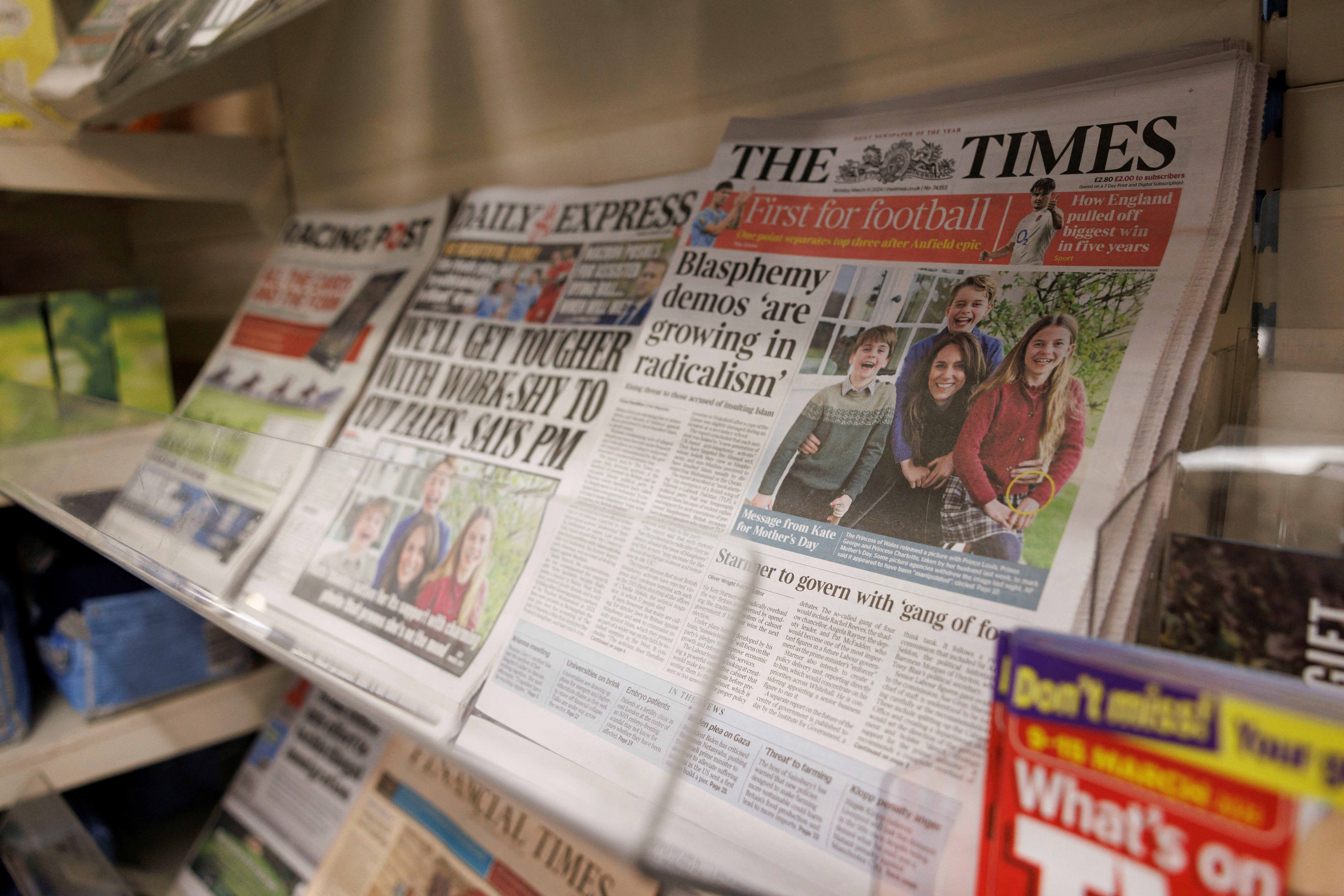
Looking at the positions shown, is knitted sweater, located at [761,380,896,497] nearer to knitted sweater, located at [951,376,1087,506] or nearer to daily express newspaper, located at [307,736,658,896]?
knitted sweater, located at [951,376,1087,506]

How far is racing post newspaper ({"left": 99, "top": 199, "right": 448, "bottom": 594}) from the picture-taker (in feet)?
2.01

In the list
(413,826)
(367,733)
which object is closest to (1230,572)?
(413,826)

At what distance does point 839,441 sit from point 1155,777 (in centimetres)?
30

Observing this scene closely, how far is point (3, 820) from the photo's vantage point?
92 centimetres

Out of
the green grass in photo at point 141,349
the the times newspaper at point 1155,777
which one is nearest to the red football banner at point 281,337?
the green grass in photo at point 141,349

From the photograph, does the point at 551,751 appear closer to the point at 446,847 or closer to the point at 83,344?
the point at 446,847

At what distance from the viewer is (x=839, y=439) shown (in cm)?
50

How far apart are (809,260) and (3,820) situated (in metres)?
1.21

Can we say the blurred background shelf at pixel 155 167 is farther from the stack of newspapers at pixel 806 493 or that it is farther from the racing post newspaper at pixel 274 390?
the stack of newspapers at pixel 806 493

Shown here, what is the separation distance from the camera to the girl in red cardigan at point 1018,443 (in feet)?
1.36

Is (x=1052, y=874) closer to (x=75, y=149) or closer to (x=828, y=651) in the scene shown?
(x=828, y=651)

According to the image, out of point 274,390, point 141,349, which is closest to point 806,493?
point 274,390

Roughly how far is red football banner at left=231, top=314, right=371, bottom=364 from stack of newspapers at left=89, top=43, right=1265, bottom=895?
276 mm

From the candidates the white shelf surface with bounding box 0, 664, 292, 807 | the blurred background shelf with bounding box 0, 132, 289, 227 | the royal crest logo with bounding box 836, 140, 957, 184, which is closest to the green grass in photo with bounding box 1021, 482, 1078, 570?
the royal crest logo with bounding box 836, 140, 957, 184
